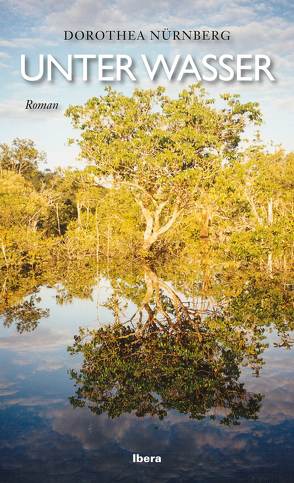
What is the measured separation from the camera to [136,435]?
7809 millimetres

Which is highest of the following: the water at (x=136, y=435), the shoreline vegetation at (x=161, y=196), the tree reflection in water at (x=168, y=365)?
the shoreline vegetation at (x=161, y=196)

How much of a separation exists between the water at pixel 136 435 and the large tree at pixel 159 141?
22.8 m

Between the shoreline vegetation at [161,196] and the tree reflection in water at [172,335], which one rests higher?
the shoreline vegetation at [161,196]

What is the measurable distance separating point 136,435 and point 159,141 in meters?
27.3

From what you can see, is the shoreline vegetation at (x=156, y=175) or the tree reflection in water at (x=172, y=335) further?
the shoreline vegetation at (x=156, y=175)

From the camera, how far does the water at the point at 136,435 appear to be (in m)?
6.68

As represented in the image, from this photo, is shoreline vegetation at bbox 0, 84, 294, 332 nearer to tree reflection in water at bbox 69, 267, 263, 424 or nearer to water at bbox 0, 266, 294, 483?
tree reflection in water at bbox 69, 267, 263, 424

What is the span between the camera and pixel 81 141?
34.9 meters

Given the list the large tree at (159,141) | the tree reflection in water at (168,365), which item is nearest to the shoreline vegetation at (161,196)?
the large tree at (159,141)

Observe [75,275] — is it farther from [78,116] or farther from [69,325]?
[78,116]

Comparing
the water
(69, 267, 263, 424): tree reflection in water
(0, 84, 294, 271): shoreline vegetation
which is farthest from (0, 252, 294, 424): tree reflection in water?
(0, 84, 294, 271): shoreline vegetation

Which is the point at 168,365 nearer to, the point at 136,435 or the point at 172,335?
the point at 172,335

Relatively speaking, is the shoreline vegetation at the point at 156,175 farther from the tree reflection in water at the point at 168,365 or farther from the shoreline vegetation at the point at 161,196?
the tree reflection in water at the point at 168,365

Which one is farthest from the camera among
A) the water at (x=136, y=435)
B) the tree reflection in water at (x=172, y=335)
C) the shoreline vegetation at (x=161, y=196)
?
the shoreline vegetation at (x=161, y=196)
